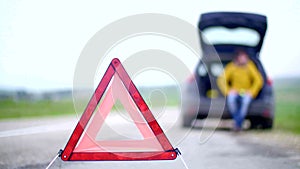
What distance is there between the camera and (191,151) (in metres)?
5.67

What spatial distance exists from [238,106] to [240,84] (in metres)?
0.46

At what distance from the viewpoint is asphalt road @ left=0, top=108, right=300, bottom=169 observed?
4590 mm

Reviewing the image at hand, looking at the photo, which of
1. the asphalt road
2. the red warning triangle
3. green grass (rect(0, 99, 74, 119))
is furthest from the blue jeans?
green grass (rect(0, 99, 74, 119))

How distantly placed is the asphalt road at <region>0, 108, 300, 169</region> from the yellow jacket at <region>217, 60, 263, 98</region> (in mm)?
936

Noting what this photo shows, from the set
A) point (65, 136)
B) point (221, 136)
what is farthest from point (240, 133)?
point (65, 136)

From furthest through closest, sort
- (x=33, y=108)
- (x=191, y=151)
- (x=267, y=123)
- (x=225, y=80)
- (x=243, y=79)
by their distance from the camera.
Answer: (x=33, y=108) < (x=225, y=80) < (x=243, y=79) < (x=267, y=123) < (x=191, y=151)

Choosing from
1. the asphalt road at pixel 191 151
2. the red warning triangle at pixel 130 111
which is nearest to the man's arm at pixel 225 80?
the asphalt road at pixel 191 151

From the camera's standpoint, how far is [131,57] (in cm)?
564

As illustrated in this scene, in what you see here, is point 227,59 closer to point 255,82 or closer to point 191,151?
point 255,82

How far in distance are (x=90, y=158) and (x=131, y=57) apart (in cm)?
166

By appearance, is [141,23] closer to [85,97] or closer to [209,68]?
[85,97]

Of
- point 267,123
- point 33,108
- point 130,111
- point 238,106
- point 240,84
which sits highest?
point 130,111

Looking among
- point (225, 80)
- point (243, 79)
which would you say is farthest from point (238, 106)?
point (225, 80)

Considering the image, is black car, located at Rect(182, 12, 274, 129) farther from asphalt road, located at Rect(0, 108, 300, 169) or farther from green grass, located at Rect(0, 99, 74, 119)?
green grass, located at Rect(0, 99, 74, 119)
